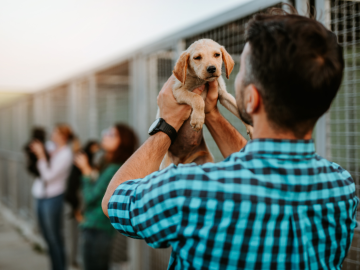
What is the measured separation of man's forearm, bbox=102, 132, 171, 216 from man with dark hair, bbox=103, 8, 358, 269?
151mm

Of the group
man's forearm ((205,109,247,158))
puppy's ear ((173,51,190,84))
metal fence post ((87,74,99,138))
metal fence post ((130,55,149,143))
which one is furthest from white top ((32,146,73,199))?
puppy's ear ((173,51,190,84))

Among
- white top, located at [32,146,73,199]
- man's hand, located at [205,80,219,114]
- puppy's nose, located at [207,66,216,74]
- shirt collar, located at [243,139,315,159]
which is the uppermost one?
puppy's nose, located at [207,66,216,74]

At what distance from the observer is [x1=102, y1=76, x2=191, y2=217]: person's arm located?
982mm

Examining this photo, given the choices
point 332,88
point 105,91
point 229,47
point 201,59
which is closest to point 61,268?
point 105,91

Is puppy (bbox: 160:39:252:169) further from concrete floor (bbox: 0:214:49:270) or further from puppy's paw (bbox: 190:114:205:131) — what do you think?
concrete floor (bbox: 0:214:49:270)

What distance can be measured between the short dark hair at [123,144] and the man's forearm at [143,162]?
1948mm

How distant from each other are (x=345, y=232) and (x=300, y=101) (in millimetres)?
375

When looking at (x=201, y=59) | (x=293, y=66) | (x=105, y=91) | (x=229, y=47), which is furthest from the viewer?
(x=105, y=91)

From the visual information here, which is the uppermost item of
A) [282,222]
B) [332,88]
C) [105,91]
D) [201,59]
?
[105,91]

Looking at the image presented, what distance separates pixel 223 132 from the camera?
1239 millimetres

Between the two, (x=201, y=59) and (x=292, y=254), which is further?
(x=201, y=59)

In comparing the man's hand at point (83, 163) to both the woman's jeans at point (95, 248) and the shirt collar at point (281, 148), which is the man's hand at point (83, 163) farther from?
the shirt collar at point (281, 148)

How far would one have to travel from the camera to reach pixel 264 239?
757 mm

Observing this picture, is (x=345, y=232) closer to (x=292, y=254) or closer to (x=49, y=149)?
(x=292, y=254)
